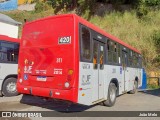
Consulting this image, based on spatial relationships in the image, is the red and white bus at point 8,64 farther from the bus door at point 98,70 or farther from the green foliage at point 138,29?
the green foliage at point 138,29

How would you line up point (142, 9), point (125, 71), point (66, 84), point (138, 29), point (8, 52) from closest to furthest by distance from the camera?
point (66, 84) → point (8, 52) → point (125, 71) → point (138, 29) → point (142, 9)

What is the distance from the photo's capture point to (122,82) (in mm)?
11539

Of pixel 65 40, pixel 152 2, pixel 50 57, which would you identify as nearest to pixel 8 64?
pixel 50 57

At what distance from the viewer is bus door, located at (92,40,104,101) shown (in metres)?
8.38

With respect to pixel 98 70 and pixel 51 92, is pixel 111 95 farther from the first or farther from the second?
pixel 51 92

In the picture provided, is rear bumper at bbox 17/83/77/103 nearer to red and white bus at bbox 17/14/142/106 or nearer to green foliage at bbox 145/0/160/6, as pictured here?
red and white bus at bbox 17/14/142/106

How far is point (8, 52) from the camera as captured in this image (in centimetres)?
1172

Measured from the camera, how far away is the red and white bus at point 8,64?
447 inches

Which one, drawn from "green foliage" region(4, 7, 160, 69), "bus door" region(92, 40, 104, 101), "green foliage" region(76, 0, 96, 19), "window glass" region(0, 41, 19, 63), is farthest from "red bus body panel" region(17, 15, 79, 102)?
"green foliage" region(76, 0, 96, 19)

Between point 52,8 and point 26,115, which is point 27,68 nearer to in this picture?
point 26,115

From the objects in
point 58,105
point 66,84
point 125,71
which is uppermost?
point 125,71

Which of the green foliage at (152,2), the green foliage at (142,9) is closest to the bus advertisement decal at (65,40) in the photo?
the green foliage at (142,9)

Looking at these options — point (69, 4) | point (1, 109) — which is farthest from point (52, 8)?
point (1, 109)

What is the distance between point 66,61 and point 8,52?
5049mm
